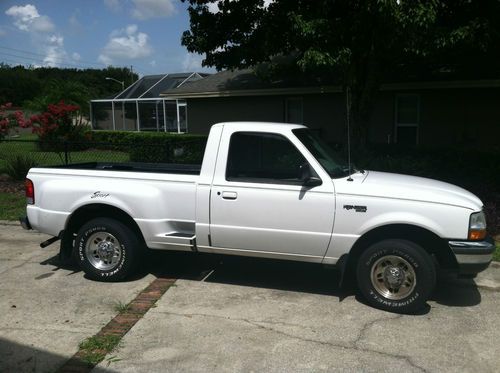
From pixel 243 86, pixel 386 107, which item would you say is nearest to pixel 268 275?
pixel 386 107

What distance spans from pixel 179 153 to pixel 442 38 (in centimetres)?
797

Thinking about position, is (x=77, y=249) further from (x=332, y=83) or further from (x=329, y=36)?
(x=332, y=83)

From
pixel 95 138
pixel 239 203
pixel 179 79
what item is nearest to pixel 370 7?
pixel 239 203

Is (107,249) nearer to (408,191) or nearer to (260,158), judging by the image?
(260,158)

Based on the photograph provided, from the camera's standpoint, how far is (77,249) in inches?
228

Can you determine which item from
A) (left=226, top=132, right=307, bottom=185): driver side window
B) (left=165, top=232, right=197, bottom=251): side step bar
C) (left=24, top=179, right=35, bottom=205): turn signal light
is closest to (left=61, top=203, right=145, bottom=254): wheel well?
(left=165, top=232, right=197, bottom=251): side step bar

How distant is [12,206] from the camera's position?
10078 mm

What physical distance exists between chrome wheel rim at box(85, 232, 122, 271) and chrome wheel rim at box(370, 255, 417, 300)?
278cm

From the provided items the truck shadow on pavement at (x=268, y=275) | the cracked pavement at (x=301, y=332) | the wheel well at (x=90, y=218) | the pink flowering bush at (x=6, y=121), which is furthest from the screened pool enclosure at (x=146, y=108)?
the cracked pavement at (x=301, y=332)

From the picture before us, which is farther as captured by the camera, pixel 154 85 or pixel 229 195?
pixel 154 85

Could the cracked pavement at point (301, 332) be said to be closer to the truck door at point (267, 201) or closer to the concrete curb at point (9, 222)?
the truck door at point (267, 201)

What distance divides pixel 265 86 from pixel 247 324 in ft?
46.2

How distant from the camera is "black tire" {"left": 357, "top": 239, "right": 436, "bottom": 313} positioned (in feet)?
15.8

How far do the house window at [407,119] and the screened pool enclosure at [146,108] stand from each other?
617 inches
